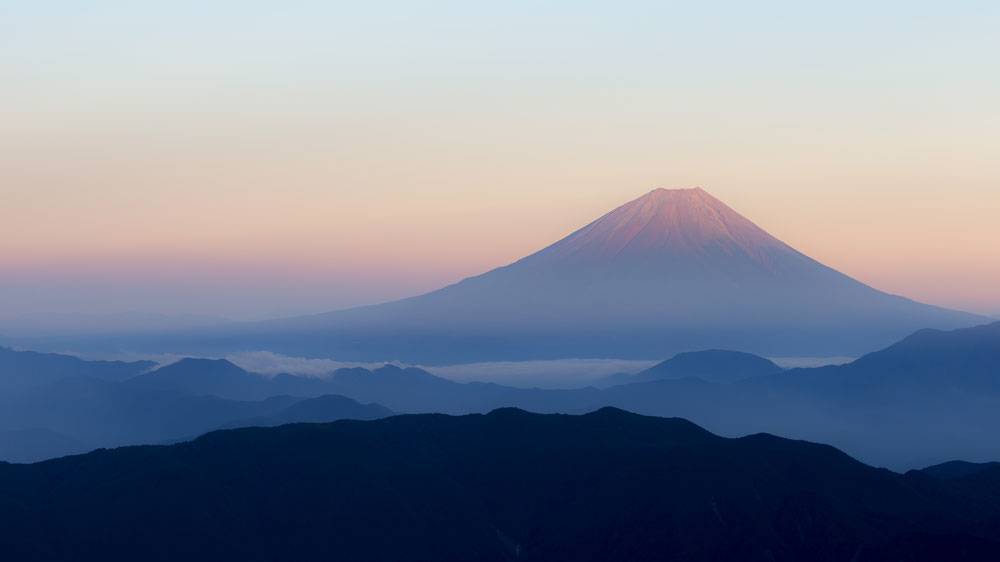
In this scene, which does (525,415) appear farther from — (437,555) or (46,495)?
(46,495)

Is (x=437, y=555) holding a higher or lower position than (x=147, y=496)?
lower

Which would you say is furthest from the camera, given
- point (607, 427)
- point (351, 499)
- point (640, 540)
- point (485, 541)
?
point (607, 427)

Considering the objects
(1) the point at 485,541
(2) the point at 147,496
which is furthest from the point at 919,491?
(2) the point at 147,496

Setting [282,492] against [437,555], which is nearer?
[437,555]

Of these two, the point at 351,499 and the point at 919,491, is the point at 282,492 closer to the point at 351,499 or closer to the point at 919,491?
the point at 351,499

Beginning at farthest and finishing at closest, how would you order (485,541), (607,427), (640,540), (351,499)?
(607,427) < (351,499) < (485,541) < (640,540)

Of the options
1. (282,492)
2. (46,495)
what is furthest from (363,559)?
(46,495)
